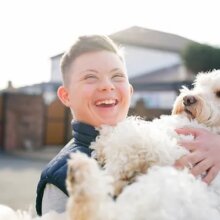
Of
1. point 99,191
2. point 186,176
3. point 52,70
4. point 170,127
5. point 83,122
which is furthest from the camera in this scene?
point 52,70

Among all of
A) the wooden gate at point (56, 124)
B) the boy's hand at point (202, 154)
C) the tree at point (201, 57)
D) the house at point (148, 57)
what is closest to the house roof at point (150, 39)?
the house at point (148, 57)

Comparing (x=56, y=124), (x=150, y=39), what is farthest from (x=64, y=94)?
(x=150, y=39)

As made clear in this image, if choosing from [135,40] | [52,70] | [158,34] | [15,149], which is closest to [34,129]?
[15,149]

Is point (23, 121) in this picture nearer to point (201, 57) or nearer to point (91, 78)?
point (201, 57)

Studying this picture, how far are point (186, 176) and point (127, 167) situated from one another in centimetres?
25

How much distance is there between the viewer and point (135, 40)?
126 ft

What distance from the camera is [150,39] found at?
39719 mm

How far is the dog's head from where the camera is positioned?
2.58 metres

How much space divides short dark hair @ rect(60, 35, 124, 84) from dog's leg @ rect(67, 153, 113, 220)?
106 cm

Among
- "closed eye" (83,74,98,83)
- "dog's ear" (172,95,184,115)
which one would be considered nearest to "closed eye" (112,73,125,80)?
"closed eye" (83,74,98,83)

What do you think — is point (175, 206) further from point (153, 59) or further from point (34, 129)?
point (153, 59)

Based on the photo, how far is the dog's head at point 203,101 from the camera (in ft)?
8.46

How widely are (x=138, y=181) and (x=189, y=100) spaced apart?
1117mm

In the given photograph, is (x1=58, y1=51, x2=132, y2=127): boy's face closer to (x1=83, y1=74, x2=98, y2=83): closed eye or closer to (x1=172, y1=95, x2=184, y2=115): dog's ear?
(x1=83, y1=74, x2=98, y2=83): closed eye
